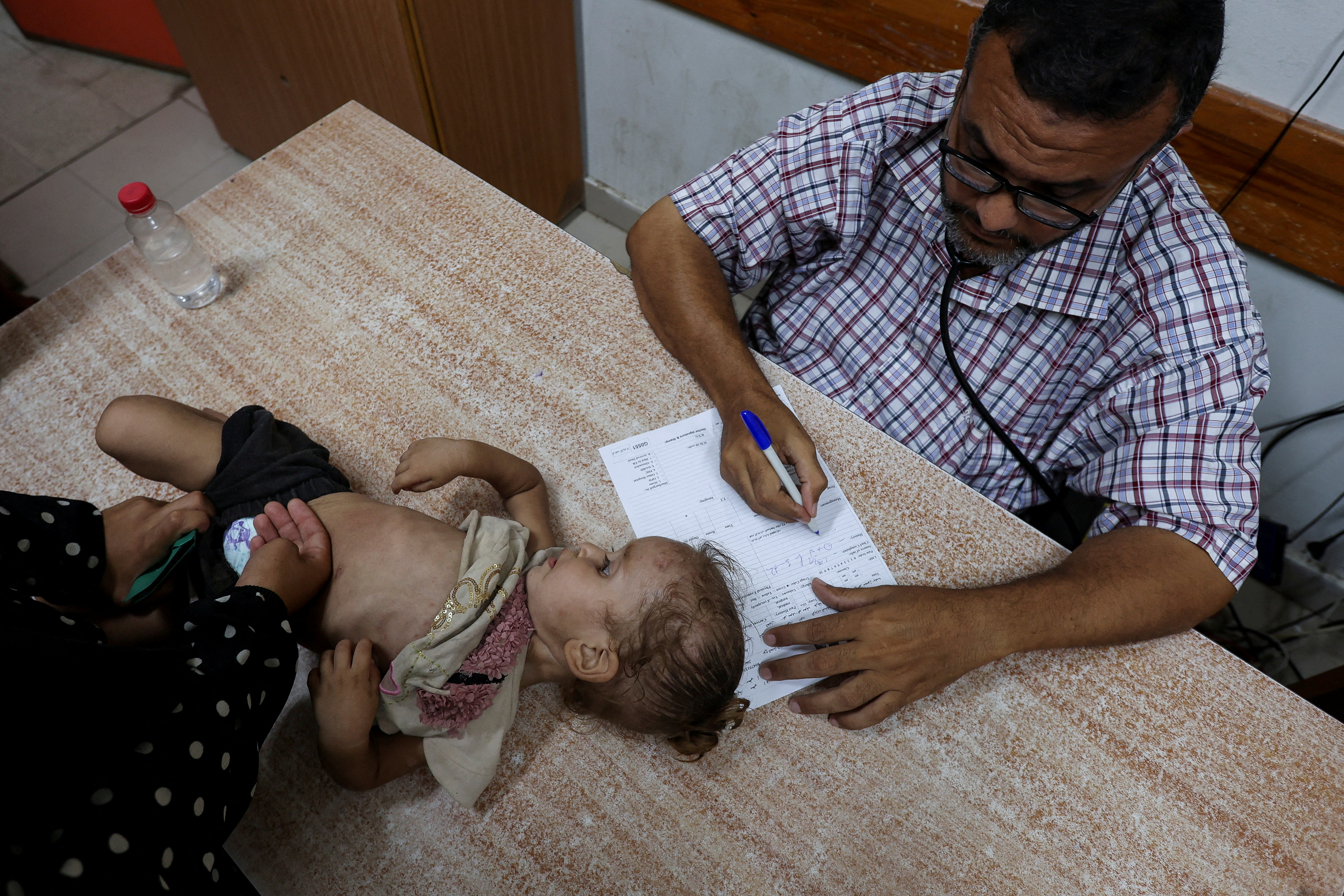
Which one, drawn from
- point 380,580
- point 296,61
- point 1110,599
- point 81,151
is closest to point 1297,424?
point 1110,599

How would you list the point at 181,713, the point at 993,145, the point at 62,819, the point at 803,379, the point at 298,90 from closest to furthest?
the point at 62,819 → the point at 181,713 → the point at 993,145 → the point at 803,379 → the point at 298,90

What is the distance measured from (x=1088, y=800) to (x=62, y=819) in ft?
3.62

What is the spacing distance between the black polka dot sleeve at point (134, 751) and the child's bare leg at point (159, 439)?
0.31m

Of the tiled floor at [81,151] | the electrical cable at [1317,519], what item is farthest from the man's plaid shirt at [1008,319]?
the tiled floor at [81,151]

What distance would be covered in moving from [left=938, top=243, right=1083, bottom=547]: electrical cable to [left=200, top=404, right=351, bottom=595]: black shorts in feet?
3.37

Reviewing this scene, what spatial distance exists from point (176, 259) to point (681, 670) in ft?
3.80

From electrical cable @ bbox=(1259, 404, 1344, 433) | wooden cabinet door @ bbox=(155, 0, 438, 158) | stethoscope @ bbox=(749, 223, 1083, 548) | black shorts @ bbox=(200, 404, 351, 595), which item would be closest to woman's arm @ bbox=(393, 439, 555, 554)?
black shorts @ bbox=(200, 404, 351, 595)

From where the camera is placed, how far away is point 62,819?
616 mm

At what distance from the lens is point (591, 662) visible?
99 centimetres

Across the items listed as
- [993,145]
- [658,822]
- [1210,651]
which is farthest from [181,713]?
[1210,651]

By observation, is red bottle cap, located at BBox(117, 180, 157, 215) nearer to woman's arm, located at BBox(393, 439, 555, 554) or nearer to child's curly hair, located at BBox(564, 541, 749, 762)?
woman's arm, located at BBox(393, 439, 555, 554)

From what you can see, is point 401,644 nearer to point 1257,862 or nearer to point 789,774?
point 789,774

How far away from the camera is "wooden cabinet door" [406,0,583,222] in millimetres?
1995

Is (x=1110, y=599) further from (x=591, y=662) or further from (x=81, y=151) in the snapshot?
(x=81, y=151)
